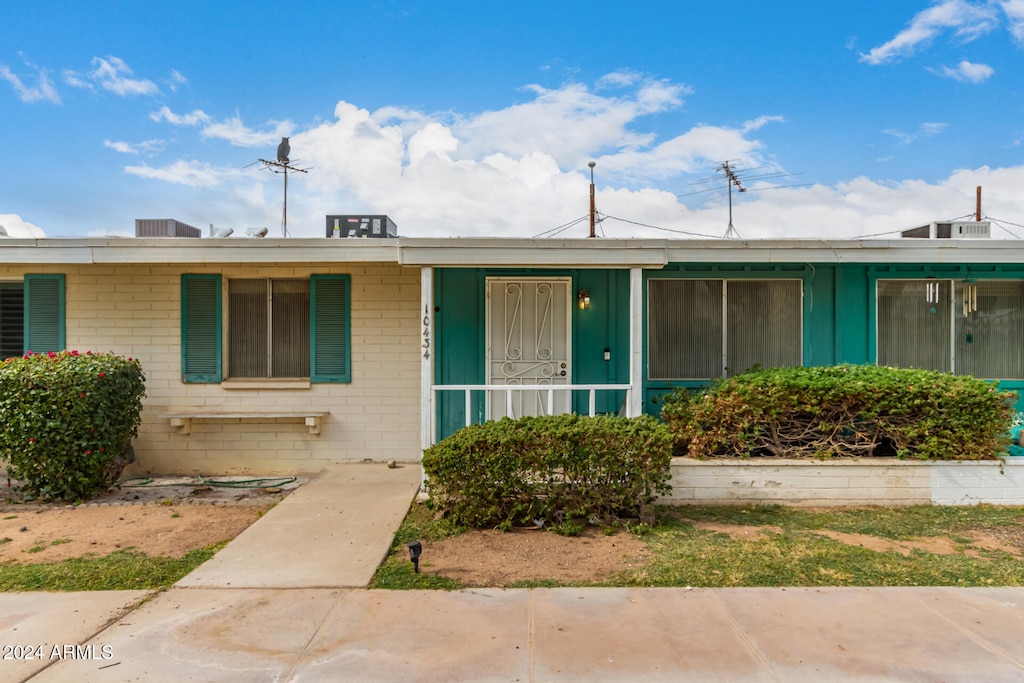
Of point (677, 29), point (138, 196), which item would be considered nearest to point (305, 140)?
point (138, 196)

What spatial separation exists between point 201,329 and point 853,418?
6999 mm

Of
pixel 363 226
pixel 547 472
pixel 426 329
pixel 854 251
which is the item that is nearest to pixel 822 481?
pixel 854 251

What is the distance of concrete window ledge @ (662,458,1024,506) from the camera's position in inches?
216

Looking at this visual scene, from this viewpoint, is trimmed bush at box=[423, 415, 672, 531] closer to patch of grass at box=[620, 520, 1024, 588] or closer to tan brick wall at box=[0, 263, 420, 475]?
patch of grass at box=[620, 520, 1024, 588]

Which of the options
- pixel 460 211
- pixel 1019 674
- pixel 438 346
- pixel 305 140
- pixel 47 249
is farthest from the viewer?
pixel 460 211

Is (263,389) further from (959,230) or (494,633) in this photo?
(959,230)

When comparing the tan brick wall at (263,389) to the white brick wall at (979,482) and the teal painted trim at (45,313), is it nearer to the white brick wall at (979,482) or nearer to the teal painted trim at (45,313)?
the teal painted trim at (45,313)

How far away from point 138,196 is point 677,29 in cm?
1033

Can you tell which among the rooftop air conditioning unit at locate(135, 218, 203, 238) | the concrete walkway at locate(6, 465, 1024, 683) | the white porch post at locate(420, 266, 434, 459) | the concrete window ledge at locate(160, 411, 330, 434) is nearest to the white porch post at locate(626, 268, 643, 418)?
the white porch post at locate(420, 266, 434, 459)

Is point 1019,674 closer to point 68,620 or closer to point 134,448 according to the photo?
point 68,620

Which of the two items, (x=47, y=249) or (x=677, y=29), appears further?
(x=677, y=29)

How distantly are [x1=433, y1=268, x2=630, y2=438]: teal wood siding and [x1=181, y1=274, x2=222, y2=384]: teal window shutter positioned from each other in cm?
254

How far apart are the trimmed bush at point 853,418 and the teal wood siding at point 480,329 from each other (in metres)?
1.42

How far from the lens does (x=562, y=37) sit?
1238 cm
